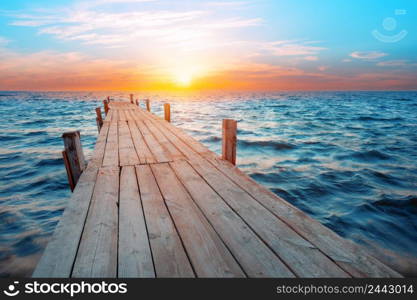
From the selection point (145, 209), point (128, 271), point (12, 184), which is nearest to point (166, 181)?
point (145, 209)

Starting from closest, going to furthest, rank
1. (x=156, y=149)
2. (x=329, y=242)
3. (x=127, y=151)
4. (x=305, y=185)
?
(x=329, y=242) < (x=127, y=151) < (x=156, y=149) < (x=305, y=185)

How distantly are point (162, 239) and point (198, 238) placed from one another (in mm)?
337

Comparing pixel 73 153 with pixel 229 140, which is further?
pixel 229 140

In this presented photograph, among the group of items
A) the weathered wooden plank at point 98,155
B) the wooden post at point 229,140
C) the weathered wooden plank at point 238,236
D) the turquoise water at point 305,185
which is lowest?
the turquoise water at point 305,185

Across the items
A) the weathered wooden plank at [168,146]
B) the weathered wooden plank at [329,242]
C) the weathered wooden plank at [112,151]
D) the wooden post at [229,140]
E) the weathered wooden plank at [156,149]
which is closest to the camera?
the weathered wooden plank at [329,242]

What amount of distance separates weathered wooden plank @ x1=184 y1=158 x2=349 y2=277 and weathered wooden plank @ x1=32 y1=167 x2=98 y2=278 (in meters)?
1.66

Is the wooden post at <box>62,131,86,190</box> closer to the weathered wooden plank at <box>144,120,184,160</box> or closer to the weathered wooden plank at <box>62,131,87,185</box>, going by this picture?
the weathered wooden plank at <box>62,131,87,185</box>

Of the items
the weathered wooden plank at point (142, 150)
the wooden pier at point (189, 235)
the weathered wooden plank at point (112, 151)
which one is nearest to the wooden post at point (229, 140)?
the wooden pier at point (189, 235)

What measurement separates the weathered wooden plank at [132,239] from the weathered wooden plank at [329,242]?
1.45m

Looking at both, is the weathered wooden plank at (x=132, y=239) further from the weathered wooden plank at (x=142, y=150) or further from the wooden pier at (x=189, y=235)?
the weathered wooden plank at (x=142, y=150)

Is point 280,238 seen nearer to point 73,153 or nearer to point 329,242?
point 329,242

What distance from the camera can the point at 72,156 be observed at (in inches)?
150

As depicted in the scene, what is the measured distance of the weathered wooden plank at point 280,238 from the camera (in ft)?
5.69

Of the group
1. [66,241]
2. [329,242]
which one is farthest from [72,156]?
[329,242]
